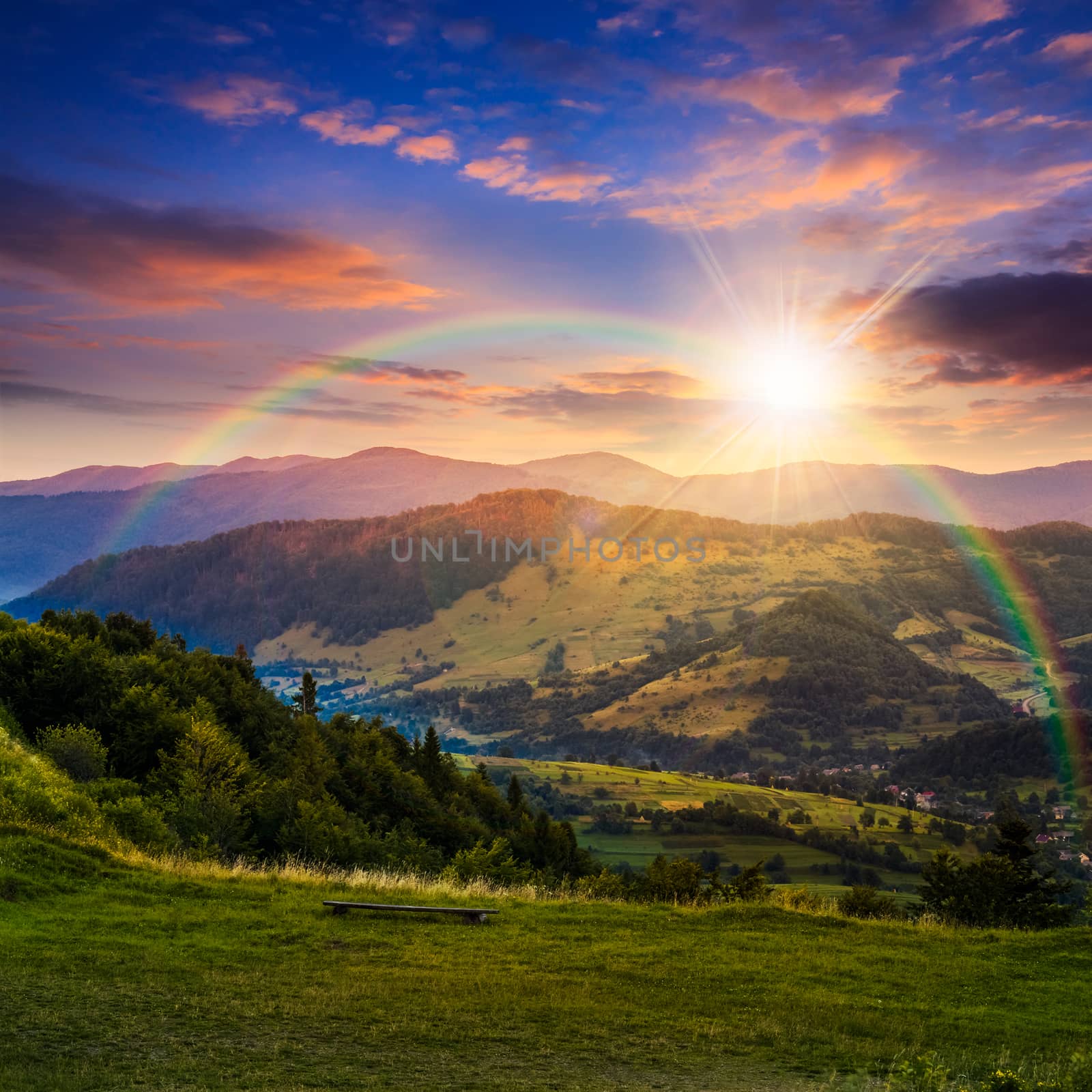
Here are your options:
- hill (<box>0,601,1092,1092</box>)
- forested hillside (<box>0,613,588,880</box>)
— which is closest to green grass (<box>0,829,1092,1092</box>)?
hill (<box>0,601,1092,1092</box>)

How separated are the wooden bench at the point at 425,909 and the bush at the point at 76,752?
1939 cm

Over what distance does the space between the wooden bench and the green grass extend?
343 mm

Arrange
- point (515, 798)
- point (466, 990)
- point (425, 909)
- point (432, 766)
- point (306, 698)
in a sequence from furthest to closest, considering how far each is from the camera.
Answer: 1. point (515, 798)
2. point (306, 698)
3. point (432, 766)
4. point (425, 909)
5. point (466, 990)

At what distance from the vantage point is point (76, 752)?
38031 mm

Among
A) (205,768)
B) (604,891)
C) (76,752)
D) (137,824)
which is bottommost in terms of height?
(604,891)

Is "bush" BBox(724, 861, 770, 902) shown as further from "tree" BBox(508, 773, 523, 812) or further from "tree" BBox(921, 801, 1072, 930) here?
"tree" BBox(508, 773, 523, 812)

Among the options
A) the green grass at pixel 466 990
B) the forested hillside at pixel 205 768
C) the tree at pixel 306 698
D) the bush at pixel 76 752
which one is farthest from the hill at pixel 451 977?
the tree at pixel 306 698

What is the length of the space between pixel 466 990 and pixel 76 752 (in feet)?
91.4

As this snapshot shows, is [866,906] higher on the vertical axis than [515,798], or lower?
higher

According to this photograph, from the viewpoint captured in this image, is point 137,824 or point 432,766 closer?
point 137,824

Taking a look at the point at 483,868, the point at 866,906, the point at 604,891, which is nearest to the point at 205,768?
the point at 483,868

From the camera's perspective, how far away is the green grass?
42.9ft

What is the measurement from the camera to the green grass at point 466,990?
514 inches

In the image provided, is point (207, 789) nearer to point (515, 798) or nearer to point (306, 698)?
point (306, 698)
